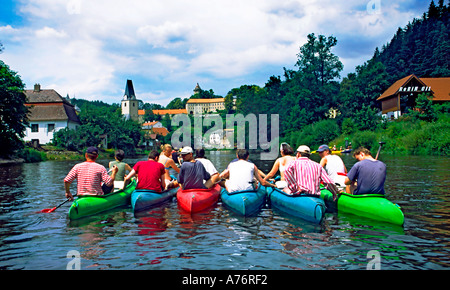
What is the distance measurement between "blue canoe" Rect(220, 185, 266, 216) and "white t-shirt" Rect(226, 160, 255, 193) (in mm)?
260

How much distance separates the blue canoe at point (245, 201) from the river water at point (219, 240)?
249 millimetres

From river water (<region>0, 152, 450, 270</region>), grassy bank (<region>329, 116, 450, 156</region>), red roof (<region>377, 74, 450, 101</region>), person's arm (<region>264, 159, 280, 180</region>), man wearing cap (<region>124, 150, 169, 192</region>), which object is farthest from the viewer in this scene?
red roof (<region>377, 74, 450, 101</region>)

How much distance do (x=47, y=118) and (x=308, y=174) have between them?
60.3m

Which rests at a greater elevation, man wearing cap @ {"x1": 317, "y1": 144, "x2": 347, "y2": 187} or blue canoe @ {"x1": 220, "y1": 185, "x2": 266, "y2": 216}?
man wearing cap @ {"x1": 317, "y1": 144, "x2": 347, "y2": 187}

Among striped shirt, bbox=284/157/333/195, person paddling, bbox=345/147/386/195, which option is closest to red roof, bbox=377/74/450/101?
person paddling, bbox=345/147/386/195

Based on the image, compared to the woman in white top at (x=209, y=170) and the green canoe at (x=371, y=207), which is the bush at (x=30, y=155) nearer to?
the woman in white top at (x=209, y=170)

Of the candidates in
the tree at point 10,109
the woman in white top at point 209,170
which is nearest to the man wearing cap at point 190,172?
the woman in white top at point 209,170

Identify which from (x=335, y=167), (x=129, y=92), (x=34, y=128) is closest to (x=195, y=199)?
(x=335, y=167)

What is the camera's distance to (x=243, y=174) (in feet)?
34.7

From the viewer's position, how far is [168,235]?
26.9 ft

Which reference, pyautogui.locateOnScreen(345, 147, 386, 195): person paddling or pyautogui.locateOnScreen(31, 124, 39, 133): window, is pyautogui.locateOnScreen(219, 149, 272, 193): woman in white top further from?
pyautogui.locateOnScreen(31, 124, 39, 133): window

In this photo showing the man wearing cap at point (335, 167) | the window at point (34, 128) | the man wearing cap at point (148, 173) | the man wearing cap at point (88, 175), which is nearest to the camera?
the man wearing cap at point (88, 175)

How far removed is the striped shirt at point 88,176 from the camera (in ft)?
→ 32.6

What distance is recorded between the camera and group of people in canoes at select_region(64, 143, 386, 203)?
9.24 meters
